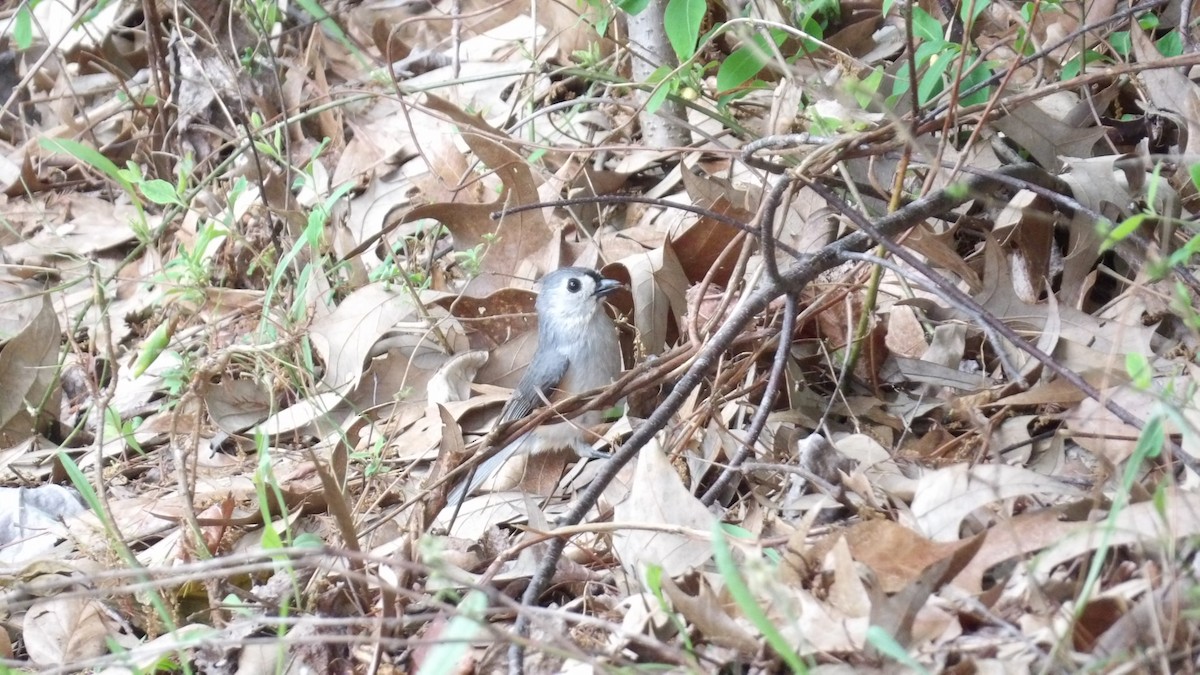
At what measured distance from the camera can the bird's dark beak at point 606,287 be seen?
173 inches

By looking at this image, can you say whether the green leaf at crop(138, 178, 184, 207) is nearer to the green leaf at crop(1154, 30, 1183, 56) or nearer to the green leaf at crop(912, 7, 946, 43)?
the green leaf at crop(912, 7, 946, 43)

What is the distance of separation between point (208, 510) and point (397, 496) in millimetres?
642

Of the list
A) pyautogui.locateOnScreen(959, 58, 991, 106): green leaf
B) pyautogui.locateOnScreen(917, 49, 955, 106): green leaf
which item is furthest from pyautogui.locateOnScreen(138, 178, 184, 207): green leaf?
pyautogui.locateOnScreen(959, 58, 991, 106): green leaf

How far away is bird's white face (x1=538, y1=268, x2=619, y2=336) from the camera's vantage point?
4.48m

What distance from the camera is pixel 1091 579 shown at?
191 cm

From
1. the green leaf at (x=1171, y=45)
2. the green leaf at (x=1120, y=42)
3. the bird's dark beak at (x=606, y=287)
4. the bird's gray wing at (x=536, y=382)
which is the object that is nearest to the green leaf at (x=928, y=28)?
the green leaf at (x=1120, y=42)

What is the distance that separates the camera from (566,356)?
4.77 metres

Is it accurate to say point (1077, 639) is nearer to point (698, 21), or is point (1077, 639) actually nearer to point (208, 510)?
point (698, 21)

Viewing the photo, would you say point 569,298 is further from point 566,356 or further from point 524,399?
point 524,399

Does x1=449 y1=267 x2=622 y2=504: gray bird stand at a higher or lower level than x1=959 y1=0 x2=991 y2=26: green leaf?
lower

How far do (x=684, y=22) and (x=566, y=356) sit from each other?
5.76 feet

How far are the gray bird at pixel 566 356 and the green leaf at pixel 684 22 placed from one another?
120cm

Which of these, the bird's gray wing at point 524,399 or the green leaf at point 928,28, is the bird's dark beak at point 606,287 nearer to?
the bird's gray wing at point 524,399

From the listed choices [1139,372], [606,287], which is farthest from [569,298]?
[1139,372]
